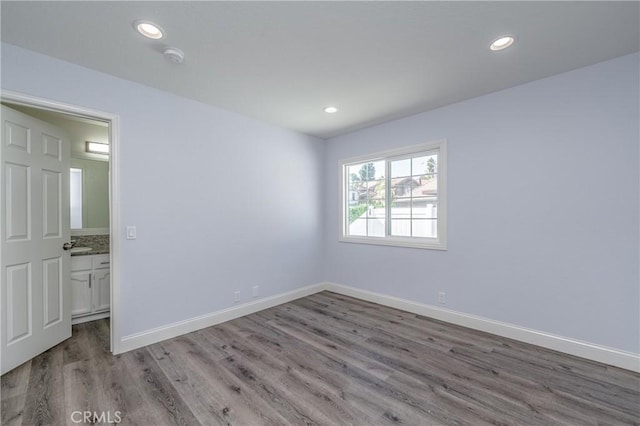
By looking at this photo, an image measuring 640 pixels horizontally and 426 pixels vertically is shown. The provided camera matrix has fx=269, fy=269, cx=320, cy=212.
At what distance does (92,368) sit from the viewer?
2264 mm

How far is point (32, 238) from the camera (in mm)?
2396

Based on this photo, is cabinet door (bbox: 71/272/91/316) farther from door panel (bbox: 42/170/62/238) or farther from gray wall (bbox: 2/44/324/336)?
gray wall (bbox: 2/44/324/336)

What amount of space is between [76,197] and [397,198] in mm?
4558

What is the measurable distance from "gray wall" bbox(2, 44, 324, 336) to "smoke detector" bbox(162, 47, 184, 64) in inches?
29.7

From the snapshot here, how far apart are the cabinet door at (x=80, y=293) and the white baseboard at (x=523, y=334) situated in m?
3.63

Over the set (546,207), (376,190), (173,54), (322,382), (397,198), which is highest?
(173,54)

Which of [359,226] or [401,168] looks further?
[359,226]

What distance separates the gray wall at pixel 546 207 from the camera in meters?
2.26

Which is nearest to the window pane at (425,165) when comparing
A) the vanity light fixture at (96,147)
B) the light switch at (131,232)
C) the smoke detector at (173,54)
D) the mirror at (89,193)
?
the smoke detector at (173,54)

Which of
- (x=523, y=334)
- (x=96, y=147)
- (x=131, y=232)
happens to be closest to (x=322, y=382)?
(x=523, y=334)

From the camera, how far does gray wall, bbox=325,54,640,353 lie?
7.40ft

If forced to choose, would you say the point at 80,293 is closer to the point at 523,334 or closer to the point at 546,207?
the point at 523,334

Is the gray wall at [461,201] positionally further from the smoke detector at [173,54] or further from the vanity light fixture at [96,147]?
the vanity light fixture at [96,147]

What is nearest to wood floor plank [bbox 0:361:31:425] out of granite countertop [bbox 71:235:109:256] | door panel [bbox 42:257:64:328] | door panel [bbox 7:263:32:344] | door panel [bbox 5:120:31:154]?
door panel [bbox 7:263:32:344]
